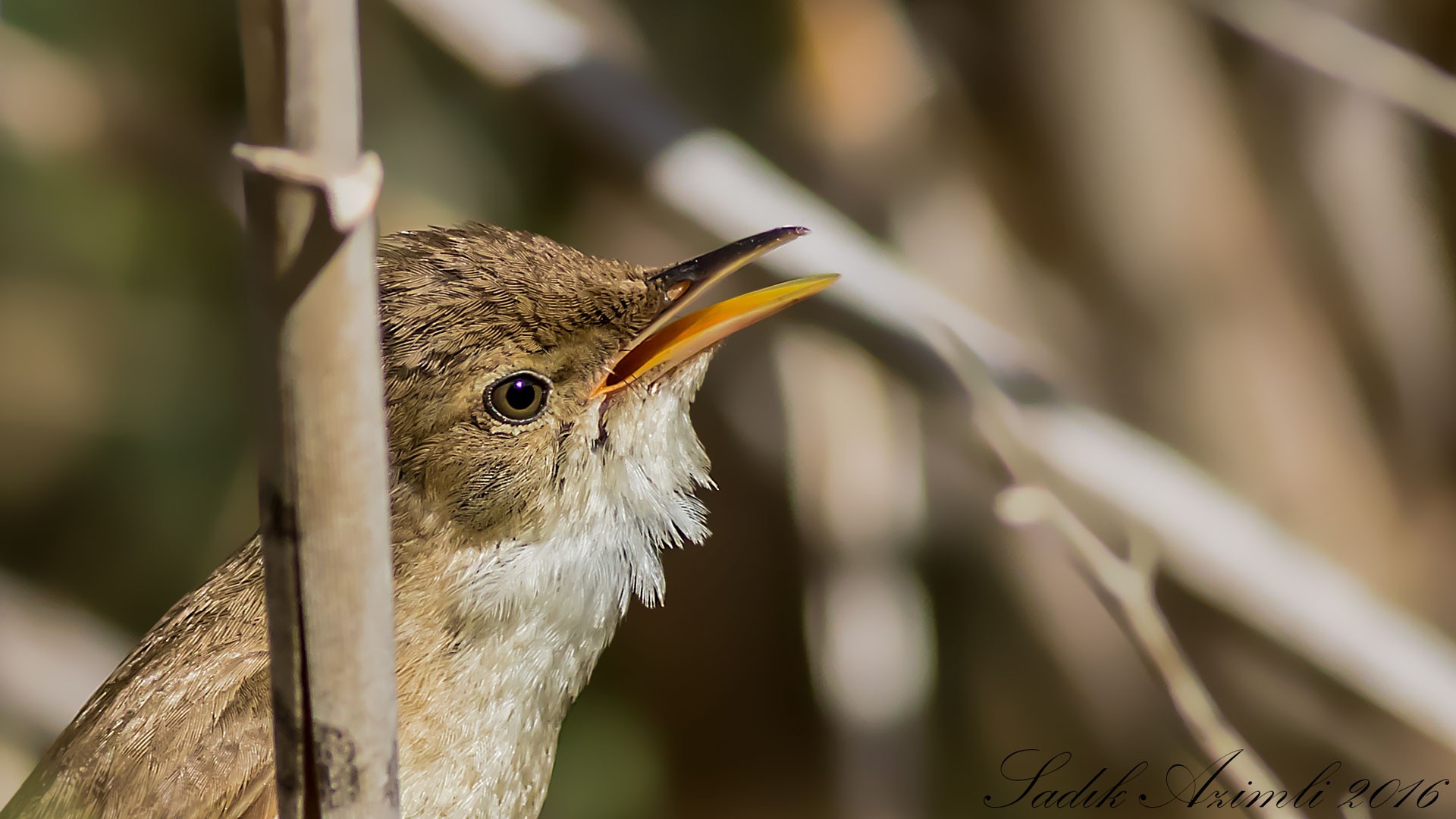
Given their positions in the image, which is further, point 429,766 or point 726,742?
point 726,742

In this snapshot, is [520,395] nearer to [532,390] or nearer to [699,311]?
[532,390]

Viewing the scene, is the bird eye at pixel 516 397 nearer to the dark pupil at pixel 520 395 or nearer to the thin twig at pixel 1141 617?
the dark pupil at pixel 520 395

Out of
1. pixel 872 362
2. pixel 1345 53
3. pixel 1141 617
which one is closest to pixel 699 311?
pixel 1141 617

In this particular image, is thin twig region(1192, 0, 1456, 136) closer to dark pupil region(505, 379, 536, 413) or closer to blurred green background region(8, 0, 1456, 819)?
blurred green background region(8, 0, 1456, 819)

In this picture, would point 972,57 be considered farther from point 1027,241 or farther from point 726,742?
point 726,742

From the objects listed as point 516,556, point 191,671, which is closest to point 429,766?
point 516,556

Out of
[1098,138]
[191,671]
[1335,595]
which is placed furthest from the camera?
[1098,138]

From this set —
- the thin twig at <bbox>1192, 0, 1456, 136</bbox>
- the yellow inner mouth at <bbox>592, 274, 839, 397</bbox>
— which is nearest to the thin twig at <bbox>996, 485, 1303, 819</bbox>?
the yellow inner mouth at <bbox>592, 274, 839, 397</bbox>
